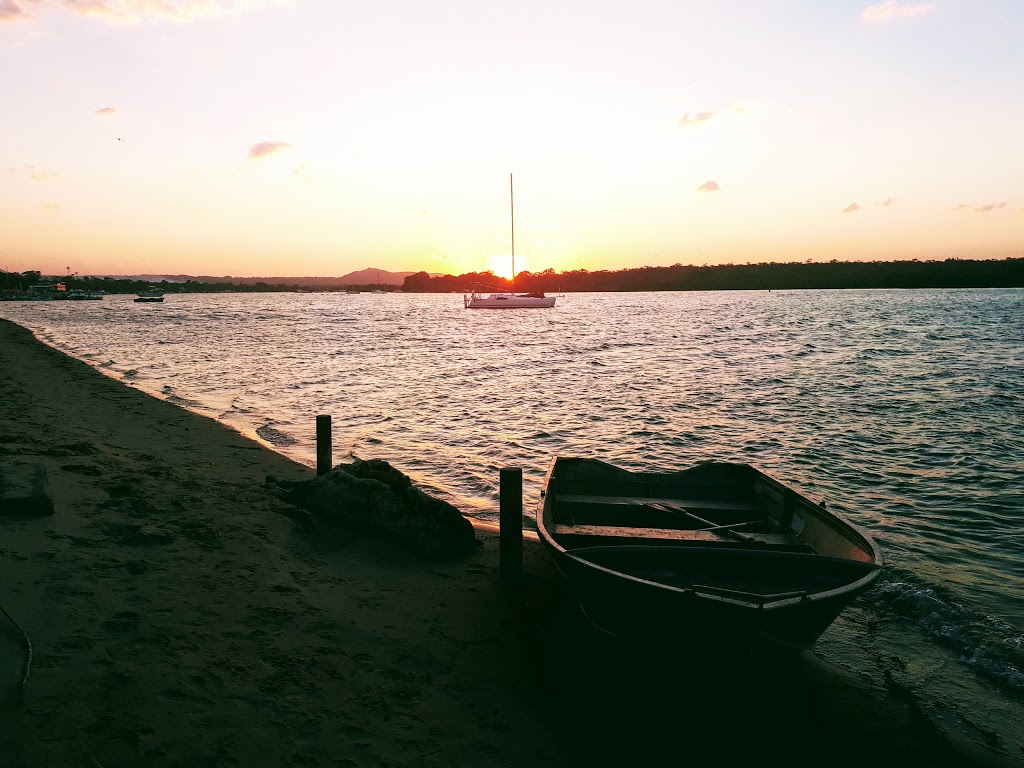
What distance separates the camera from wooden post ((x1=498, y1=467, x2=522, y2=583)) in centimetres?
736

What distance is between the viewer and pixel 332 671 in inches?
195

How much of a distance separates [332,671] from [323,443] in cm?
583

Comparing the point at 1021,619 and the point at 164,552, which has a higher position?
the point at 164,552

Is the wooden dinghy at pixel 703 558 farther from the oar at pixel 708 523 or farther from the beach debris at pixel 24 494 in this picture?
the beach debris at pixel 24 494

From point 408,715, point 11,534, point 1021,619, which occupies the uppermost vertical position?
point 11,534

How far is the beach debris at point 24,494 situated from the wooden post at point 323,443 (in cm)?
393

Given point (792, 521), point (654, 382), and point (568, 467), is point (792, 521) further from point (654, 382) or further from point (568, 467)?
point (654, 382)

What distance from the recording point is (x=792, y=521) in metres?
7.50

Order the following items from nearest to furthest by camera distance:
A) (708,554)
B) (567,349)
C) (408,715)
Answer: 1. (408,715)
2. (708,554)
3. (567,349)

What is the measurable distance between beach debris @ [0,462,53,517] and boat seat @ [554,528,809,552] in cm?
541

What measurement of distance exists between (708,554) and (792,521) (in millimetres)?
2365

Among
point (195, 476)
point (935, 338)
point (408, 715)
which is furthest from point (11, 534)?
point (935, 338)

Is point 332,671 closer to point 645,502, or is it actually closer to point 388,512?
point 388,512

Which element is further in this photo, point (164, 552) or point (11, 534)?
point (164, 552)
